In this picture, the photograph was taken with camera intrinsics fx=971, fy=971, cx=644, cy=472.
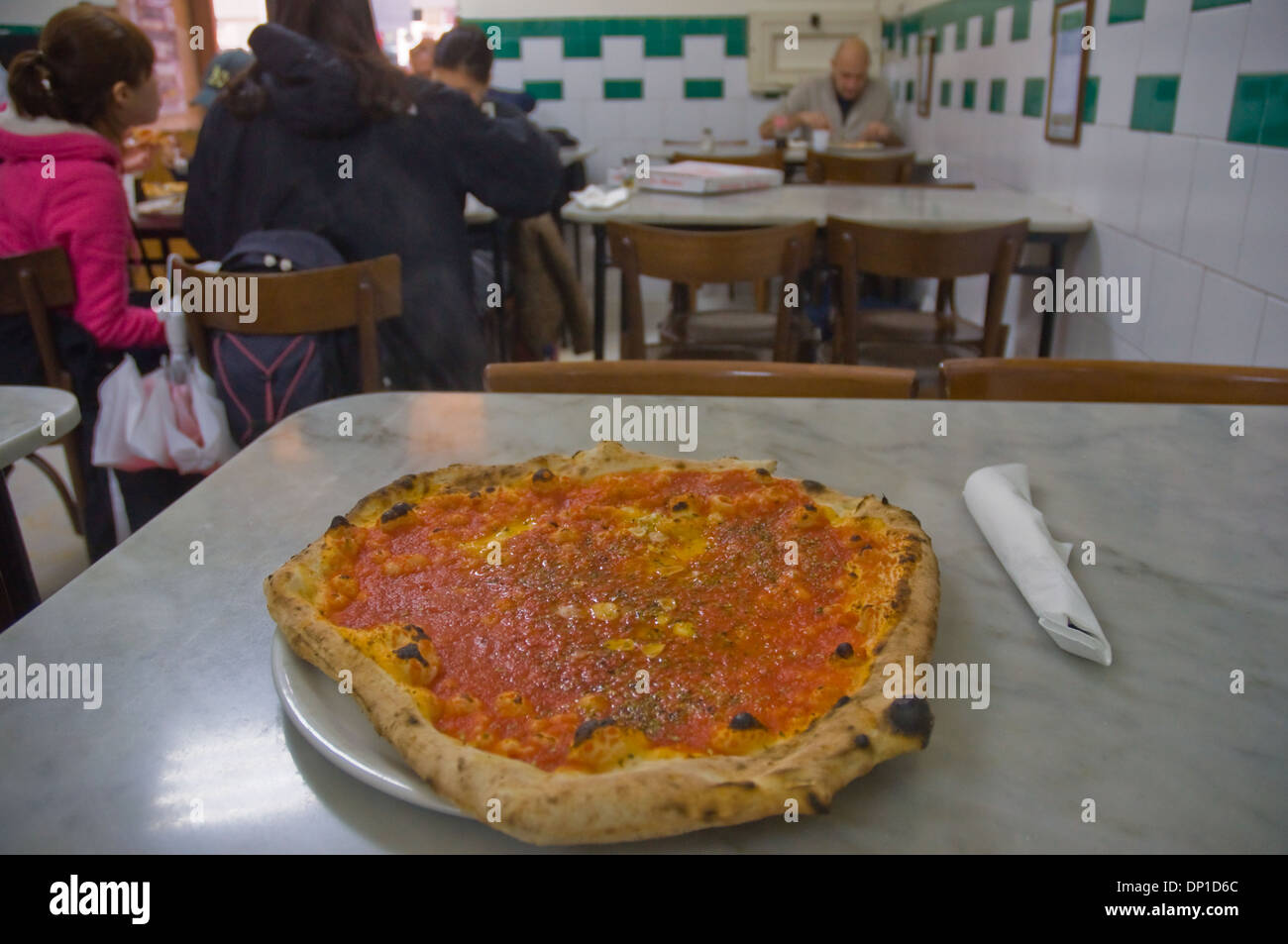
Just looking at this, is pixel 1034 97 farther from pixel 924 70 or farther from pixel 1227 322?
pixel 924 70

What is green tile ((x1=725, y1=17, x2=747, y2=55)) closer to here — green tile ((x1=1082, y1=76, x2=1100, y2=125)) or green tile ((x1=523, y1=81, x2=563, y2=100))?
green tile ((x1=523, y1=81, x2=563, y2=100))

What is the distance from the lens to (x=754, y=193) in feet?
12.3

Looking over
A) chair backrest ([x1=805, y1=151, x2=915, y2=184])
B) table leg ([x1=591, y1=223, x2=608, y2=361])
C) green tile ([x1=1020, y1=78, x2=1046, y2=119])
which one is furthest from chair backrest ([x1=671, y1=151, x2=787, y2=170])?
table leg ([x1=591, y1=223, x2=608, y2=361])

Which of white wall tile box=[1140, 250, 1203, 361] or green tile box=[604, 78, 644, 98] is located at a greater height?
green tile box=[604, 78, 644, 98]

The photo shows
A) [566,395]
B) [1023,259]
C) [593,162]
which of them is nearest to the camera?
[566,395]

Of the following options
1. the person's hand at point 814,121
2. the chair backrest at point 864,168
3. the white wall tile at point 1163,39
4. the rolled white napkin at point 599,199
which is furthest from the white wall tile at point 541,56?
the white wall tile at point 1163,39

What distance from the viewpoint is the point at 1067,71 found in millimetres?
3389

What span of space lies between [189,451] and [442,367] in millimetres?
806

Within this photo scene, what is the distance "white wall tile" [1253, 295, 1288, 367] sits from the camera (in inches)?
80.7

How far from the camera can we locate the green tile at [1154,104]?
256 cm

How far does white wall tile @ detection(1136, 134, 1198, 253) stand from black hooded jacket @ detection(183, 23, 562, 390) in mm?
1659

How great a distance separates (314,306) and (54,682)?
1490mm
